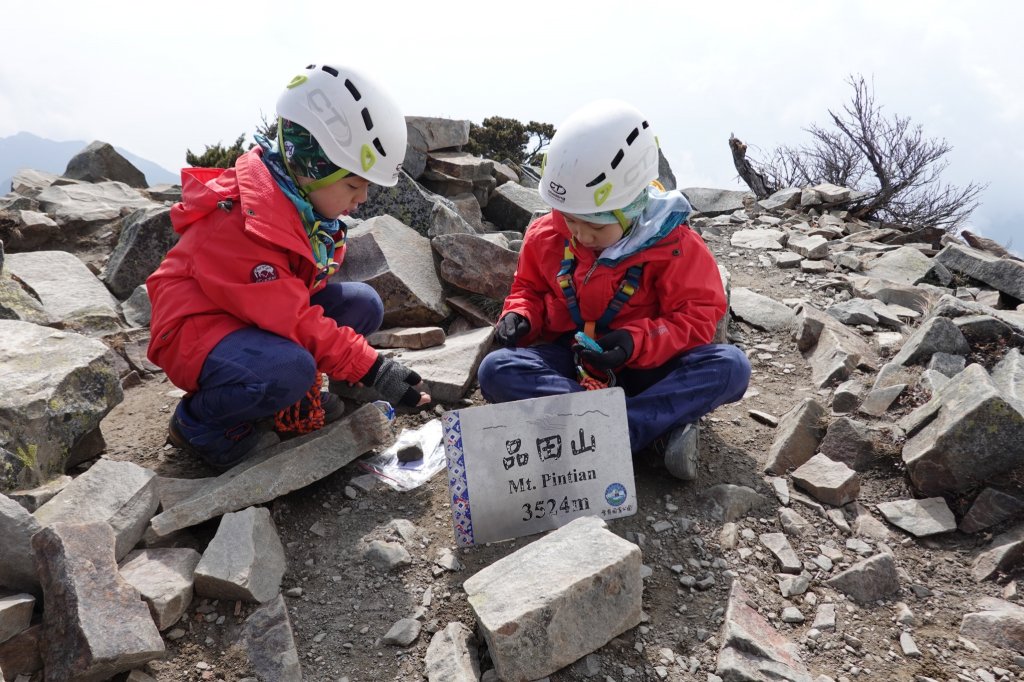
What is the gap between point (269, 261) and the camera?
3145 mm

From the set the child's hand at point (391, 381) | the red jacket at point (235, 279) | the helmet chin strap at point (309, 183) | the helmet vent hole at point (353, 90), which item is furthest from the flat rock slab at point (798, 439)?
the helmet vent hole at point (353, 90)

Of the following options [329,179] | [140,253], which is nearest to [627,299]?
[329,179]

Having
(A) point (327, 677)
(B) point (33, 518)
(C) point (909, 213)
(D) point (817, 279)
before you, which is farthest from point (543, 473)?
(C) point (909, 213)

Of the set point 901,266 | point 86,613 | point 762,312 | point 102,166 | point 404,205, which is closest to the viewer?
point 86,613

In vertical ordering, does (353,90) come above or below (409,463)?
above

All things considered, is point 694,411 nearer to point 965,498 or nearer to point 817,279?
point 965,498

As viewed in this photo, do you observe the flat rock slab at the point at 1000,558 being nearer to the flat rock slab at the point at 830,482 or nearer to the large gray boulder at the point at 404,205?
the flat rock slab at the point at 830,482

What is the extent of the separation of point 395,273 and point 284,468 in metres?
1.90

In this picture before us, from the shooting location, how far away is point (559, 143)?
3404mm

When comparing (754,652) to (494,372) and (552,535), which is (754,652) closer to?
(552,535)

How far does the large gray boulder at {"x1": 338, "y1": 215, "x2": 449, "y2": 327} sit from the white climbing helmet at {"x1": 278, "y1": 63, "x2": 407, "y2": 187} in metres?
1.63

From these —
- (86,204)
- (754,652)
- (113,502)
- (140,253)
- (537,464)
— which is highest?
(86,204)

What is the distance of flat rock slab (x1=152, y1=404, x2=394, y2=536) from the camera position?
9.80 ft

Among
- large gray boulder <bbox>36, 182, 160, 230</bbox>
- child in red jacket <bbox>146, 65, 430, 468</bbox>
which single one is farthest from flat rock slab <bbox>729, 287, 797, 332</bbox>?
large gray boulder <bbox>36, 182, 160, 230</bbox>
